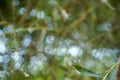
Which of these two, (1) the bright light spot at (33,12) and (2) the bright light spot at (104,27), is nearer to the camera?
(1) the bright light spot at (33,12)

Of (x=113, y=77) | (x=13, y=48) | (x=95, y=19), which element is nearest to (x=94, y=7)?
(x=95, y=19)

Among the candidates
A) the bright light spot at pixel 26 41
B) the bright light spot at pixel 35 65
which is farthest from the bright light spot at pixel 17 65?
the bright light spot at pixel 26 41

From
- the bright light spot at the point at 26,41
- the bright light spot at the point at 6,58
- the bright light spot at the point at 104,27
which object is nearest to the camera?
the bright light spot at the point at 6,58

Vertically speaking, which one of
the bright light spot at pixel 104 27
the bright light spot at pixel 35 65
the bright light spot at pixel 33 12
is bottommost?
the bright light spot at pixel 35 65

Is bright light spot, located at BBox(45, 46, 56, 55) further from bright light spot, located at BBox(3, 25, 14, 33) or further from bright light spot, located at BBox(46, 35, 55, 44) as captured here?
bright light spot, located at BBox(3, 25, 14, 33)

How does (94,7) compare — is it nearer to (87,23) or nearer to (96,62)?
(87,23)

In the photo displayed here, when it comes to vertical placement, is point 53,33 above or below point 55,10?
below

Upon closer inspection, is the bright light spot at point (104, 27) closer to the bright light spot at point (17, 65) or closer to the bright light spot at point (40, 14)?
the bright light spot at point (40, 14)

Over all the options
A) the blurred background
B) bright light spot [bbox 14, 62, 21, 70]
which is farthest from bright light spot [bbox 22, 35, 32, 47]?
bright light spot [bbox 14, 62, 21, 70]
